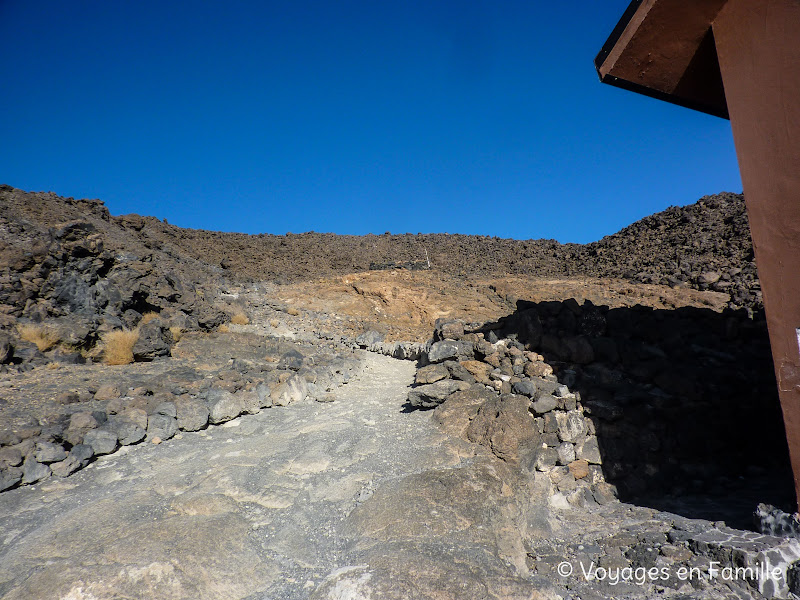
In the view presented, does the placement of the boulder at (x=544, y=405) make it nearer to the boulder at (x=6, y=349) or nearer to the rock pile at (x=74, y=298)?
the rock pile at (x=74, y=298)

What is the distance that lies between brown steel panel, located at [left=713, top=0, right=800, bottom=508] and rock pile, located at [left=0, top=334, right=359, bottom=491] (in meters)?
6.18

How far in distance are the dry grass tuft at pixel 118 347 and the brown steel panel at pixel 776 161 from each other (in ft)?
31.7

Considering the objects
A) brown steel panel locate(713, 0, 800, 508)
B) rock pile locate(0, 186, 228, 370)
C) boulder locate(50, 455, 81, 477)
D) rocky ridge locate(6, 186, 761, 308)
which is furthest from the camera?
rocky ridge locate(6, 186, 761, 308)

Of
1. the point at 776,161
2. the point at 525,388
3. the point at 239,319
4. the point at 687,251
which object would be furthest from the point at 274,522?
the point at 687,251

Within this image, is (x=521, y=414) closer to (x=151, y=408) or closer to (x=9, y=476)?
(x=151, y=408)

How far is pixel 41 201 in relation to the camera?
19234 mm

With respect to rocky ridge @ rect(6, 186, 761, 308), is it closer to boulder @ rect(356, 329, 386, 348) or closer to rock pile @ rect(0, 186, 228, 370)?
rock pile @ rect(0, 186, 228, 370)

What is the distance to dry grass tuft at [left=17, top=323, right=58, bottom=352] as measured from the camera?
319 inches

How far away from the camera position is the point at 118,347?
868 centimetres

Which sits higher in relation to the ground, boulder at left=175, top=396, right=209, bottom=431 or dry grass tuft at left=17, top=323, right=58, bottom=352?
dry grass tuft at left=17, top=323, right=58, bottom=352

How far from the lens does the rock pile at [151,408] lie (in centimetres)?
480

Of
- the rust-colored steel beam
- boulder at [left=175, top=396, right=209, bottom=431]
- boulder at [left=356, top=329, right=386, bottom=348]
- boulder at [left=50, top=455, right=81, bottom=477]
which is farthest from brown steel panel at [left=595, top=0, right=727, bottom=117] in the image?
boulder at [left=356, top=329, right=386, bottom=348]

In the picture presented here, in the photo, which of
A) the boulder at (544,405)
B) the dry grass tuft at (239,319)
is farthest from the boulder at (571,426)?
the dry grass tuft at (239,319)

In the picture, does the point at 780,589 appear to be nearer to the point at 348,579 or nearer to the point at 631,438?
the point at 631,438
